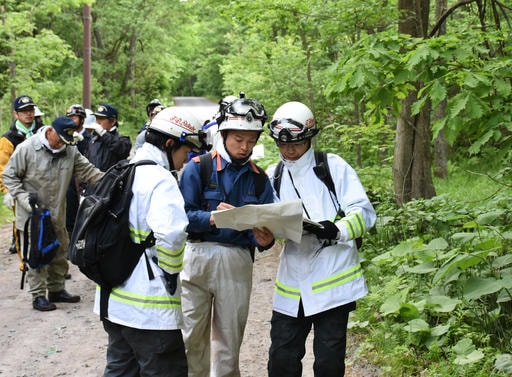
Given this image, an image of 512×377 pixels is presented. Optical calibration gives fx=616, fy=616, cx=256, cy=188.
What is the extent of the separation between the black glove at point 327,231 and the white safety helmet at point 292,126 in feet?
1.94

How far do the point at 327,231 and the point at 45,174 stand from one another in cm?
427

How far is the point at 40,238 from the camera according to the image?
6.73 m

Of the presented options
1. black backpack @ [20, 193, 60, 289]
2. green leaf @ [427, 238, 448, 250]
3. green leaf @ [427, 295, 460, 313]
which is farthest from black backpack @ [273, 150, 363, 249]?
black backpack @ [20, 193, 60, 289]

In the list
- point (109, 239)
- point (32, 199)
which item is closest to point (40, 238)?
point (32, 199)

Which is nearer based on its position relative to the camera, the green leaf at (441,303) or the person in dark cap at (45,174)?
the green leaf at (441,303)

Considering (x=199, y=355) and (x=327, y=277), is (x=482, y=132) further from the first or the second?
(x=199, y=355)

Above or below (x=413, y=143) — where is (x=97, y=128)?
above

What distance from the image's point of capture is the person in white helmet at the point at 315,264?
3.86 m

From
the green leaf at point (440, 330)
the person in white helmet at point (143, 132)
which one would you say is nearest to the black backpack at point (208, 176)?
Result: the green leaf at point (440, 330)

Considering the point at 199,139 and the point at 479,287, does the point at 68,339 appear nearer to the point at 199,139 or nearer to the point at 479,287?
the point at 199,139

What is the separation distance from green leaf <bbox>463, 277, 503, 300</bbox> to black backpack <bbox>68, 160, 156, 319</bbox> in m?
2.30

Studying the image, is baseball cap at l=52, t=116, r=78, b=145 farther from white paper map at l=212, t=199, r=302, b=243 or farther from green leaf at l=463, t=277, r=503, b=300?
green leaf at l=463, t=277, r=503, b=300

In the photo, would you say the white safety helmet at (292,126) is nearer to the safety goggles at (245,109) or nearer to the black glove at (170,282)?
the safety goggles at (245,109)

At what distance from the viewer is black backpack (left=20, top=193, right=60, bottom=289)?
22.1ft
